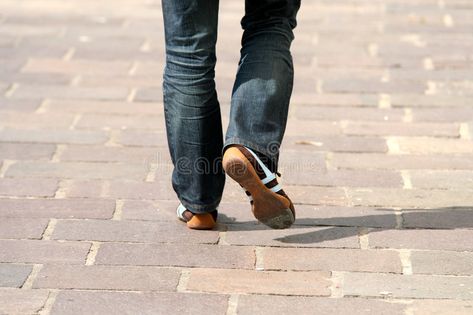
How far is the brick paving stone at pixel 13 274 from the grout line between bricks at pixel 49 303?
12 cm

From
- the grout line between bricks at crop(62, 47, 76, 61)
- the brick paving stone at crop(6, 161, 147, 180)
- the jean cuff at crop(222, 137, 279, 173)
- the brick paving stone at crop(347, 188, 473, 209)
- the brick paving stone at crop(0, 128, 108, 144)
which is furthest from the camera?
the grout line between bricks at crop(62, 47, 76, 61)

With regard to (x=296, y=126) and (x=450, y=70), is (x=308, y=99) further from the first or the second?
(x=450, y=70)

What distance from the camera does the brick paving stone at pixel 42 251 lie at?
3375mm

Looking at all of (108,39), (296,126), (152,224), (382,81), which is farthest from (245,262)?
(108,39)

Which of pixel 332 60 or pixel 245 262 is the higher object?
pixel 245 262

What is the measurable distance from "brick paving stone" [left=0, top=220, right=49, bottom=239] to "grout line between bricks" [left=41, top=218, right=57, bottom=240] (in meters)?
0.01

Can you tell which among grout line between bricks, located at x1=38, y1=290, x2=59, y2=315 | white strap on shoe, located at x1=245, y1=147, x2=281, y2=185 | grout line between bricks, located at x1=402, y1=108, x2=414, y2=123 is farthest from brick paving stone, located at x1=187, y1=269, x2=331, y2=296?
grout line between bricks, located at x1=402, y1=108, x2=414, y2=123

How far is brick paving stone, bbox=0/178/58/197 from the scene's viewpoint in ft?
13.0

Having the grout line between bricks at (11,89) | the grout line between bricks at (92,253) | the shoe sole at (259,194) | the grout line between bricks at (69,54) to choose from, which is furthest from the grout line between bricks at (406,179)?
the grout line between bricks at (69,54)

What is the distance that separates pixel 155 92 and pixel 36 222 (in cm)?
168

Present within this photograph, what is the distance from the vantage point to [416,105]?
199 inches

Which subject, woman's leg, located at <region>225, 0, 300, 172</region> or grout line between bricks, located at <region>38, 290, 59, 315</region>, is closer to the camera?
grout line between bricks, located at <region>38, 290, 59, 315</region>

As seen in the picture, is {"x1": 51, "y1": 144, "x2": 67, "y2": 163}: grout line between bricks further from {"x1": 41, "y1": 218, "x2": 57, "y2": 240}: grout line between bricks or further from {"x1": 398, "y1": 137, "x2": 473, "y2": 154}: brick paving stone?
{"x1": 398, "y1": 137, "x2": 473, "y2": 154}: brick paving stone

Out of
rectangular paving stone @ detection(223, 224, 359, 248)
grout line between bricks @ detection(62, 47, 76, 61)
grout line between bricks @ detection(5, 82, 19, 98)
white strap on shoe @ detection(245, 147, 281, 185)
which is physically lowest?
Answer: grout line between bricks @ detection(62, 47, 76, 61)
